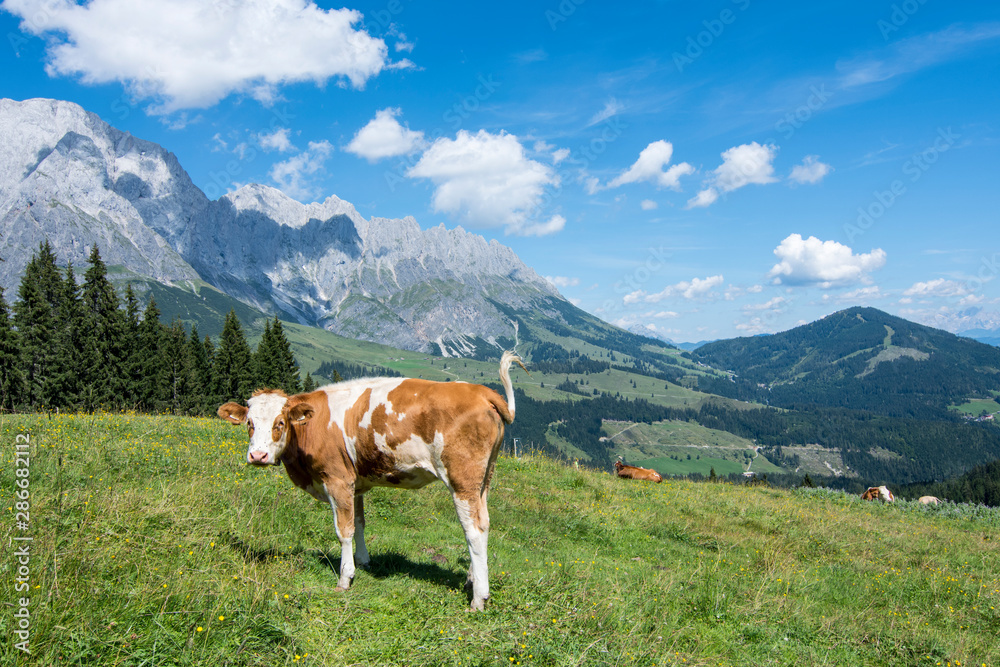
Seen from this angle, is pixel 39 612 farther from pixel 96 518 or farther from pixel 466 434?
pixel 466 434

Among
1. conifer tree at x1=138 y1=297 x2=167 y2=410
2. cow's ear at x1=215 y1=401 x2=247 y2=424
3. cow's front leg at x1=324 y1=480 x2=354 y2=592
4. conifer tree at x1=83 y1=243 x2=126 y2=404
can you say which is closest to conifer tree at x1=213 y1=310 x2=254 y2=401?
conifer tree at x1=138 y1=297 x2=167 y2=410

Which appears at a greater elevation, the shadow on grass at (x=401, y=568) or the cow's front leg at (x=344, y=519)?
the cow's front leg at (x=344, y=519)

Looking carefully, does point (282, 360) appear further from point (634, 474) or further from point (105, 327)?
point (634, 474)

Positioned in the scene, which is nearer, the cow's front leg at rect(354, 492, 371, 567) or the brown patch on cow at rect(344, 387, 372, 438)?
the brown patch on cow at rect(344, 387, 372, 438)

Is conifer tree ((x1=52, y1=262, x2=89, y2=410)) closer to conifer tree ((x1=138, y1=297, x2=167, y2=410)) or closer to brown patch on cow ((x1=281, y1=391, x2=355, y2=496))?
conifer tree ((x1=138, y1=297, x2=167, y2=410))

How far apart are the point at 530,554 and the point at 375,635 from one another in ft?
16.1

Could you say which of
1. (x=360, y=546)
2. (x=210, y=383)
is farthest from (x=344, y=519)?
(x=210, y=383)

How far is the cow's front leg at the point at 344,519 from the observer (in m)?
7.36

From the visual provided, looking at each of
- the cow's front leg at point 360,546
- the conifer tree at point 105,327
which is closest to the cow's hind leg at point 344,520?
the cow's front leg at point 360,546

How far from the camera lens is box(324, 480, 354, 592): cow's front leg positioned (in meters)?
7.36

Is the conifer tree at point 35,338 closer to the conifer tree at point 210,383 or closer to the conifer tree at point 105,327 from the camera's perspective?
the conifer tree at point 105,327

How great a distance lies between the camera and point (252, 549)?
25.5ft

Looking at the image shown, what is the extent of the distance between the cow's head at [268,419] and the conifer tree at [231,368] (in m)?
61.9

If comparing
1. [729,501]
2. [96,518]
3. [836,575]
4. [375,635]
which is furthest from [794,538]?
[96,518]
